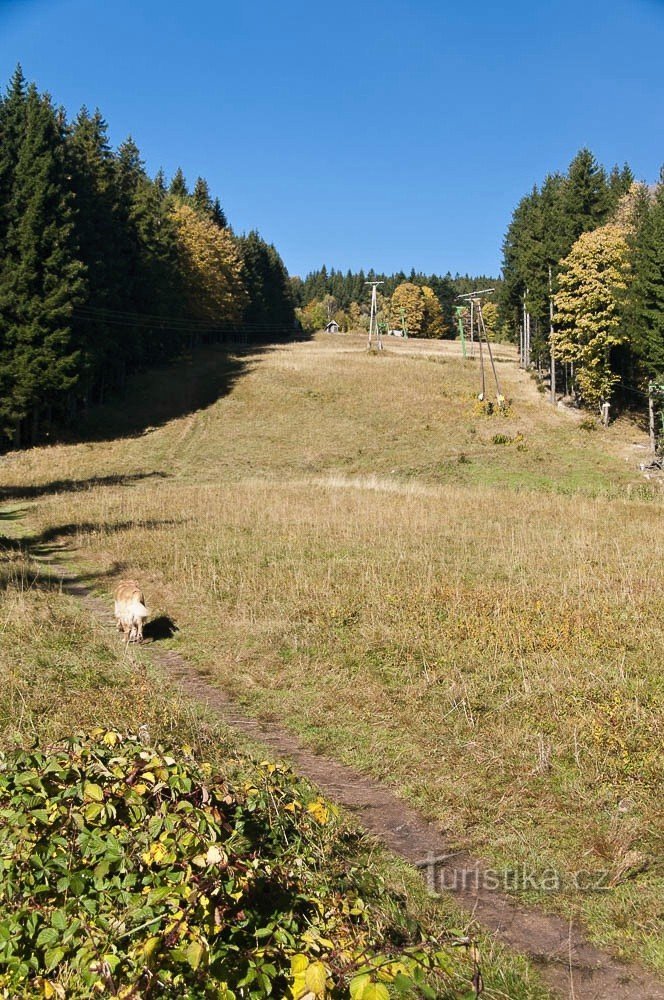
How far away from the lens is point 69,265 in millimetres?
38344

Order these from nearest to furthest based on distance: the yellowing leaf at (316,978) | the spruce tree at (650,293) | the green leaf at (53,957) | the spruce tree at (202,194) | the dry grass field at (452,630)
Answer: the yellowing leaf at (316,978), the green leaf at (53,957), the dry grass field at (452,630), the spruce tree at (650,293), the spruce tree at (202,194)

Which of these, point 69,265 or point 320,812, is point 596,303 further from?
point 320,812

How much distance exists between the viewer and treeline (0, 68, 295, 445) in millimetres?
37562

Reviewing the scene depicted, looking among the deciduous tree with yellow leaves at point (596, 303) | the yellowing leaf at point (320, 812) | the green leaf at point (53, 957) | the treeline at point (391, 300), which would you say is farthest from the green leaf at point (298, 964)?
the treeline at point (391, 300)

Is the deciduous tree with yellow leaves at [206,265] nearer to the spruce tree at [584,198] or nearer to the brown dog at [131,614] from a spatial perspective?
the spruce tree at [584,198]

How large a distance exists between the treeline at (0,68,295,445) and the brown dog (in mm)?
30922

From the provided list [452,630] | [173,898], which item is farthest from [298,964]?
[452,630]

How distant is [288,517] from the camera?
18.9 metres

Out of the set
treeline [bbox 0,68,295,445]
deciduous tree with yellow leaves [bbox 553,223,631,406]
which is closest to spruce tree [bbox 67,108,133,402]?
treeline [bbox 0,68,295,445]

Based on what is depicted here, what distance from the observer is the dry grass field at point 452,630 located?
215 inches

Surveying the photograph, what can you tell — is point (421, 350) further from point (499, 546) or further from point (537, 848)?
point (537, 848)

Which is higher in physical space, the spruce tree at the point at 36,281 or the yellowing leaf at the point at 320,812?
the spruce tree at the point at 36,281

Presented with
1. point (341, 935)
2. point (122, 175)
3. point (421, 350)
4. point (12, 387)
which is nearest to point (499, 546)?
point (341, 935)

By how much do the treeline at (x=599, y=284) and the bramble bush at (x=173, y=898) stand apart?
2851cm
